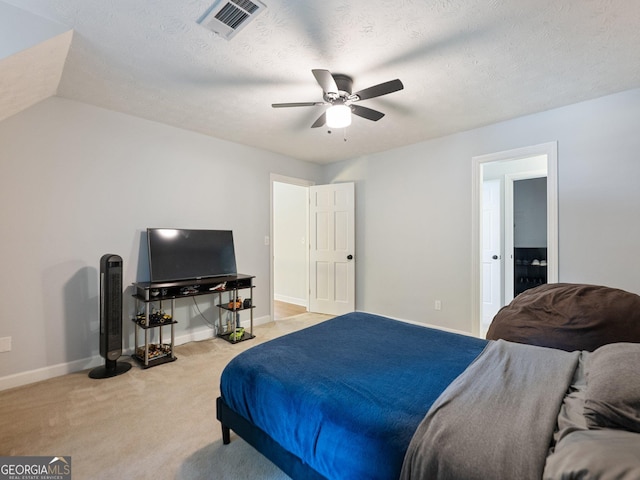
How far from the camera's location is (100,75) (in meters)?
2.41

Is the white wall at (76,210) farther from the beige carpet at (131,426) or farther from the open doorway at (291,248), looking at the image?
the open doorway at (291,248)

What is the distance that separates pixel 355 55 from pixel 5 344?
3689 mm

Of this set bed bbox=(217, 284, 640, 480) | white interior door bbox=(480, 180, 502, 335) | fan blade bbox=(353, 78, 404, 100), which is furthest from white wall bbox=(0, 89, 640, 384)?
fan blade bbox=(353, 78, 404, 100)

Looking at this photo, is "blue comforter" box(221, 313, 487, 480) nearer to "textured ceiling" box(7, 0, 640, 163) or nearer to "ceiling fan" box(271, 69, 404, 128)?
"ceiling fan" box(271, 69, 404, 128)

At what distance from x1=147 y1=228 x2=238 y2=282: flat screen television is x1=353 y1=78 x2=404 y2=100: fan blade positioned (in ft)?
7.98

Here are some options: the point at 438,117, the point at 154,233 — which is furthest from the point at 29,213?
the point at 438,117

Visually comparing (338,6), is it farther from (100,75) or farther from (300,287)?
(300,287)

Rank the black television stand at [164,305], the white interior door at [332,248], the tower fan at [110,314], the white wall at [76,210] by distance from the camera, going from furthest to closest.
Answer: the white interior door at [332,248] < the black television stand at [164,305] < the tower fan at [110,314] < the white wall at [76,210]

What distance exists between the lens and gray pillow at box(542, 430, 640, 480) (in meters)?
0.72

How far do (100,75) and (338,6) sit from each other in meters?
2.00

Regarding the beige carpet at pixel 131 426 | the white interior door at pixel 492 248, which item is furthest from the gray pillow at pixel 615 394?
the white interior door at pixel 492 248

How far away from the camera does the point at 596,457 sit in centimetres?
76

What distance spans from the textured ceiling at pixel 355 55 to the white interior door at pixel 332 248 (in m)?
1.78

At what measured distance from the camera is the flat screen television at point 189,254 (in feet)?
10.6
